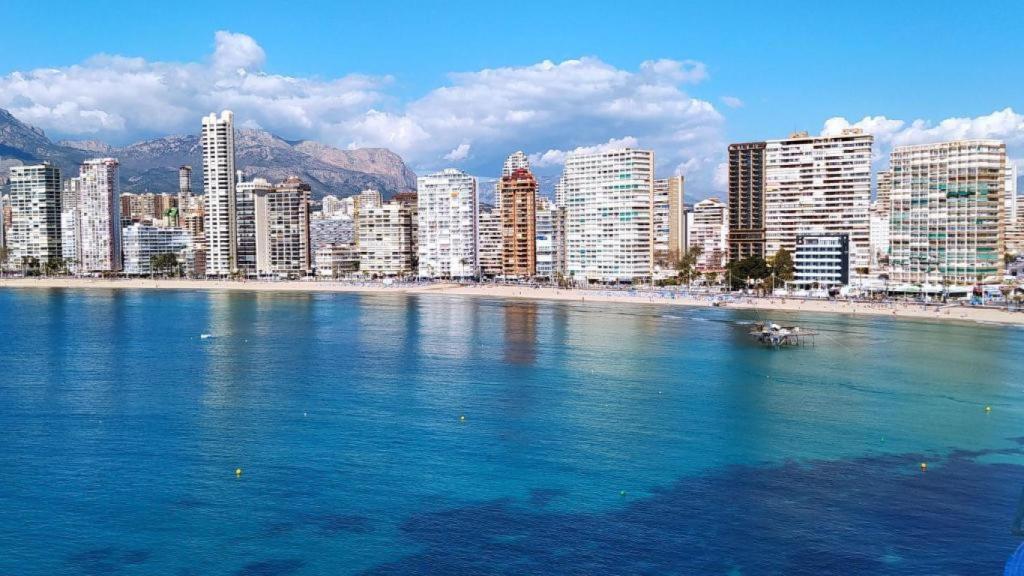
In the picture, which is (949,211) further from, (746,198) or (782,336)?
(746,198)

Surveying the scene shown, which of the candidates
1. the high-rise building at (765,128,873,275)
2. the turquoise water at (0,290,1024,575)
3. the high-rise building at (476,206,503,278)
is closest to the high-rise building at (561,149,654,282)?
the high-rise building at (476,206,503,278)

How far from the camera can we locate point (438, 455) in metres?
41.3

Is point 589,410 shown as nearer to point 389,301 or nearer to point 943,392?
point 943,392

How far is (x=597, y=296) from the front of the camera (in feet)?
497

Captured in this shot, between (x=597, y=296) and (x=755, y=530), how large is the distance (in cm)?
12048

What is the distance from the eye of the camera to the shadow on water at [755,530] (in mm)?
28703

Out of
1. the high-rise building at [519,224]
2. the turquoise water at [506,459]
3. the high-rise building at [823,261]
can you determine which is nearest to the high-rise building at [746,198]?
the high-rise building at [823,261]

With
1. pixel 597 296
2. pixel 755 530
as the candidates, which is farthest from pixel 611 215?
pixel 755 530

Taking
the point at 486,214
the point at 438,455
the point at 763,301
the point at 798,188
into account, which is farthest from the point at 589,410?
the point at 486,214

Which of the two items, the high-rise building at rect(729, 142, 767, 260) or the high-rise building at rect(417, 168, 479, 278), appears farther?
the high-rise building at rect(417, 168, 479, 278)

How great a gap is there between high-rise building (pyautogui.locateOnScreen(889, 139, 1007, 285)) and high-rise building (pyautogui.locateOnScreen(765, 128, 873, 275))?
726 inches

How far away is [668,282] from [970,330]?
80.4m

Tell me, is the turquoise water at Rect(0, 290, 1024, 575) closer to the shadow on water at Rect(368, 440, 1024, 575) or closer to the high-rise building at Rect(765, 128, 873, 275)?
the shadow on water at Rect(368, 440, 1024, 575)

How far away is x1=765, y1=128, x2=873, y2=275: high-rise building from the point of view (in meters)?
154
